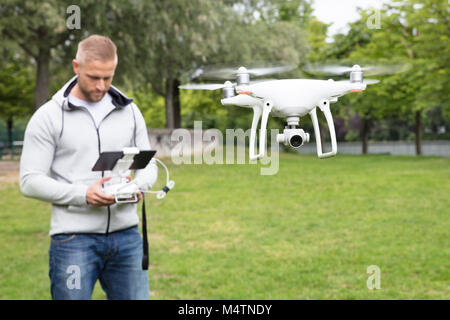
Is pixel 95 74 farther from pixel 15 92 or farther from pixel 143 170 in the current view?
pixel 15 92

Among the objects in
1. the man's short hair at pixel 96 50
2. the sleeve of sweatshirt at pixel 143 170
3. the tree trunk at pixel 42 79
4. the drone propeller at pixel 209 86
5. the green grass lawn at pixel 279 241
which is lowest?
the green grass lawn at pixel 279 241

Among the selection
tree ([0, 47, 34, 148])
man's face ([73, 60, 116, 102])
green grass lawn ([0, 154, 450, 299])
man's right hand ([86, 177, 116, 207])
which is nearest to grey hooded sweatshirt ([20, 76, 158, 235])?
man's right hand ([86, 177, 116, 207])

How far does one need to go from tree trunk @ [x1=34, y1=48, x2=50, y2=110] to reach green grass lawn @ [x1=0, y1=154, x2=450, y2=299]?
346 cm

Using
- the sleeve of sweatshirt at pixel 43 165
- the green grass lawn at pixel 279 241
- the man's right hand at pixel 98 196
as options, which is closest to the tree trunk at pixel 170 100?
the green grass lawn at pixel 279 241

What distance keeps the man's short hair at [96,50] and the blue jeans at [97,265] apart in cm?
153

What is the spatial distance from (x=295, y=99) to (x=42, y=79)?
1737cm

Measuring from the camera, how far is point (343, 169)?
25906 millimetres

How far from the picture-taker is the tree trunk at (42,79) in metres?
17.0

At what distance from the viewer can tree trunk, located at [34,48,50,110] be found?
671 inches

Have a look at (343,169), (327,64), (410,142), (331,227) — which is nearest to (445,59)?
(327,64)

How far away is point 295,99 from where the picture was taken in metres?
1.32

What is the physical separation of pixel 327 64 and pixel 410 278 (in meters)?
7.65

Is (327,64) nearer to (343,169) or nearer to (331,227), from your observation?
(331,227)

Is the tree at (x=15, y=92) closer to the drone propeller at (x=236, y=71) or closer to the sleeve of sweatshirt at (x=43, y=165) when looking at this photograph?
the sleeve of sweatshirt at (x=43, y=165)
